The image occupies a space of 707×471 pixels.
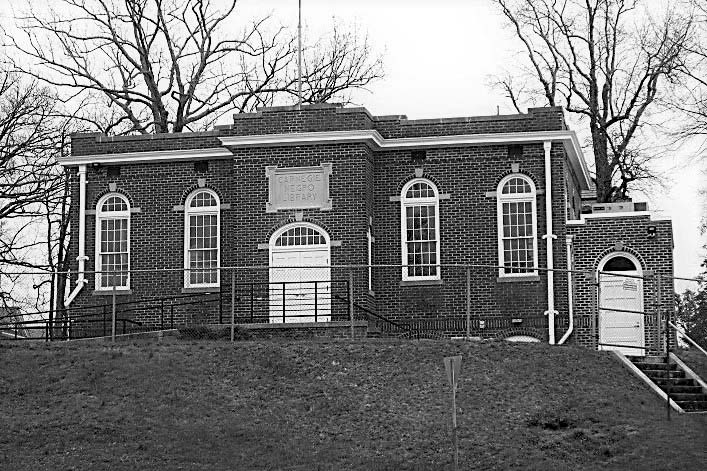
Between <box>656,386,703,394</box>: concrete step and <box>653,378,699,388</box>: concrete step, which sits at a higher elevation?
<box>653,378,699,388</box>: concrete step

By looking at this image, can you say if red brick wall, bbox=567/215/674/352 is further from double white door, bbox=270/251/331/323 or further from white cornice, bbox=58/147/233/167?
white cornice, bbox=58/147/233/167

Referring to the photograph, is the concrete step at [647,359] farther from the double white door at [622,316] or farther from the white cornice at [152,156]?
the white cornice at [152,156]

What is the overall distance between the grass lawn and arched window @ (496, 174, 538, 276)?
5488 millimetres

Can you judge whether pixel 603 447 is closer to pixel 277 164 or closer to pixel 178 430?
pixel 178 430

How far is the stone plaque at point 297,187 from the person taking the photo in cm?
3359

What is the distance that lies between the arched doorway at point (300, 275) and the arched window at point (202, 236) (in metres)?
2.30

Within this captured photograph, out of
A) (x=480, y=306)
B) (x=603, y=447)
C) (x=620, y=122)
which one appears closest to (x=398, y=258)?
(x=480, y=306)

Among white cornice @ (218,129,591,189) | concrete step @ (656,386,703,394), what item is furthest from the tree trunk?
concrete step @ (656,386,703,394)

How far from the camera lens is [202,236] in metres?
35.7

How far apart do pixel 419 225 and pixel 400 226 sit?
48 cm

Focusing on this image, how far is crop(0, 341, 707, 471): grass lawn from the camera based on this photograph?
2386 cm

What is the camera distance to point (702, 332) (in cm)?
5034

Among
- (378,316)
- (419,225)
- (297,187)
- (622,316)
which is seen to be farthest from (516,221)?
(297,187)

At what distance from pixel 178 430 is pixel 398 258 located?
10.9m
